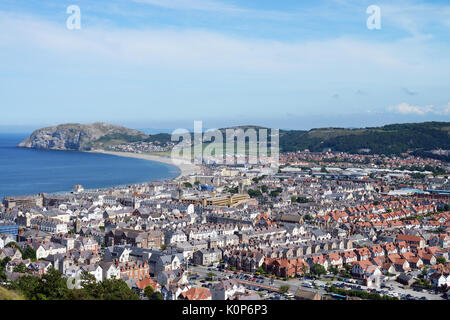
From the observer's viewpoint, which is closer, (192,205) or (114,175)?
(192,205)

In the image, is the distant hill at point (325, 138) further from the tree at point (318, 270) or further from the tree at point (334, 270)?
the tree at point (318, 270)

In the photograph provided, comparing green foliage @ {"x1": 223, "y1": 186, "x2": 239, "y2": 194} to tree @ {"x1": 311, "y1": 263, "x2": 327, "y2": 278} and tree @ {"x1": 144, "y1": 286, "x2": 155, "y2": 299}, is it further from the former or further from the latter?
tree @ {"x1": 144, "y1": 286, "x2": 155, "y2": 299}

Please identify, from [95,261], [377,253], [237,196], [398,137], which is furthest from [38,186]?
[398,137]

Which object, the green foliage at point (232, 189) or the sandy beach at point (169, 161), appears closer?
the green foliage at point (232, 189)

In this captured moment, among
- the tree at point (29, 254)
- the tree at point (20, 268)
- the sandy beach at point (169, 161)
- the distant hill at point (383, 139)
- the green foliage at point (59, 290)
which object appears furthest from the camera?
the distant hill at point (383, 139)

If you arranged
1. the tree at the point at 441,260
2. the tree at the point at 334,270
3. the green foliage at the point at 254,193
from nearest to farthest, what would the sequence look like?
the tree at the point at 334,270 < the tree at the point at 441,260 < the green foliage at the point at 254,193

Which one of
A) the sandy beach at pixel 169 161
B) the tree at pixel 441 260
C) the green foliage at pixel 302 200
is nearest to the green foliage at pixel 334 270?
the tree at pixel 441 260
